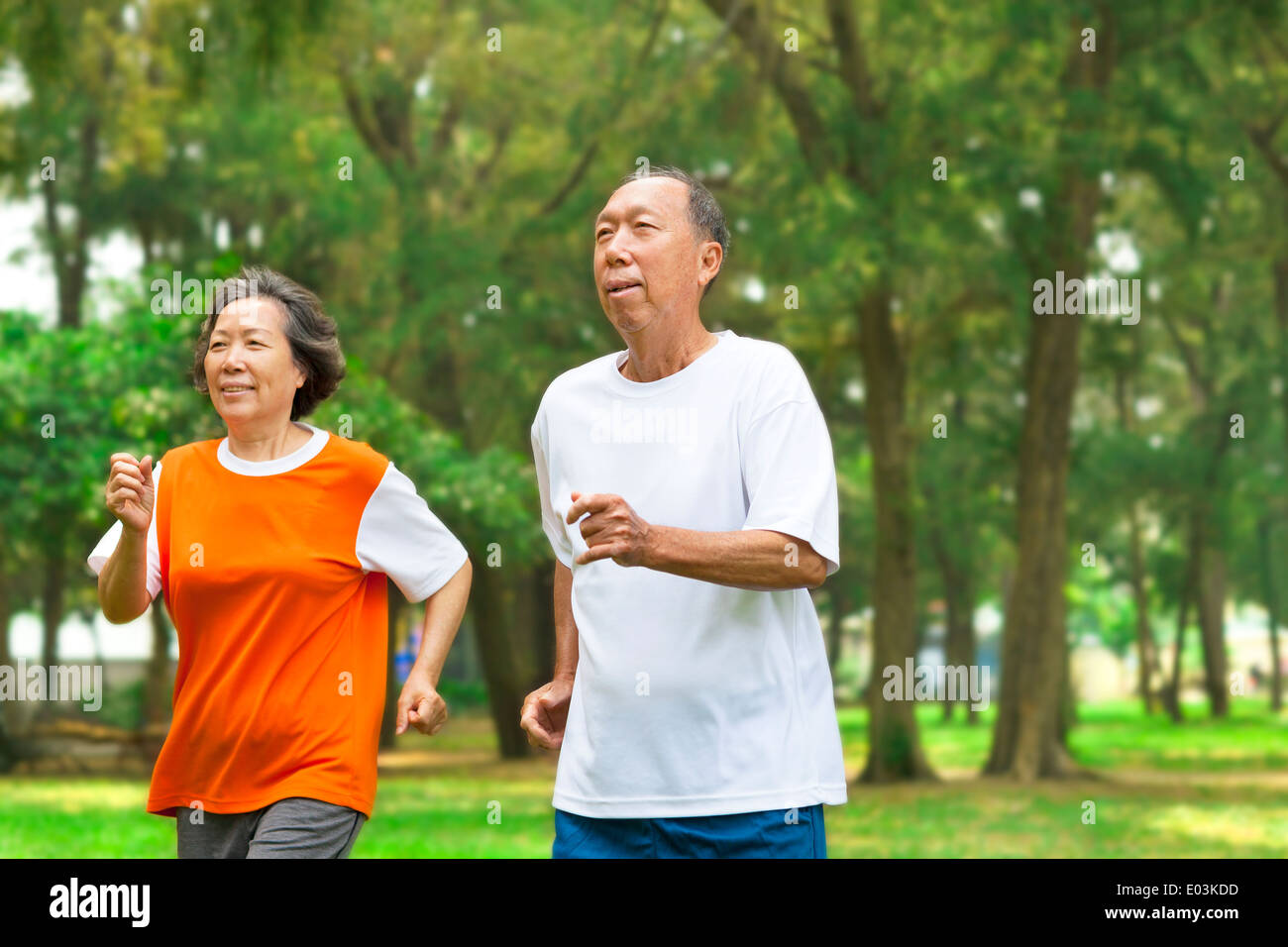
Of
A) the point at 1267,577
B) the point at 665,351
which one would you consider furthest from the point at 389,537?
the point at 1267,577

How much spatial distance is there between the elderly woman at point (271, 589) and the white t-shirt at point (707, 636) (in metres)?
0.47

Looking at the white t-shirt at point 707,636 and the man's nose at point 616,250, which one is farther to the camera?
the man's nose at point 616,250

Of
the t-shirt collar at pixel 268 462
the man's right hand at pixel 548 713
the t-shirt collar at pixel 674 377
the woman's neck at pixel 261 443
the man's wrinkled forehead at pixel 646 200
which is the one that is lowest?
the man's right hand at pixel 548 713

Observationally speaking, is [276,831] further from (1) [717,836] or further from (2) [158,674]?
(2) [158,674]

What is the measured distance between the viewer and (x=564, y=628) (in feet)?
11.7

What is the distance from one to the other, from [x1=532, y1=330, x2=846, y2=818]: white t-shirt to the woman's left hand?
0.34 metres

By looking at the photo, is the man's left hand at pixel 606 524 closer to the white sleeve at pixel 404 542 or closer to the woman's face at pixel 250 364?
the white sleeve at pixel 404 542

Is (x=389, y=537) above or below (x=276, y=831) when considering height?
above

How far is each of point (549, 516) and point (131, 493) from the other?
0.90 m

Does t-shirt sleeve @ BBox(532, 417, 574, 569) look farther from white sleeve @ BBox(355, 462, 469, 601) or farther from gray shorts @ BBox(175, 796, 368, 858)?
gray shorts @ BBox(175, 796, 368, 858)

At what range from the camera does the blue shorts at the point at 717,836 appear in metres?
3.08

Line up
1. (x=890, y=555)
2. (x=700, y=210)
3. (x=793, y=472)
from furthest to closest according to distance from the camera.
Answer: (x=890, y=555) → (x=700, y=210) → (x=793, y=472)

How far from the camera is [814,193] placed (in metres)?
15.5

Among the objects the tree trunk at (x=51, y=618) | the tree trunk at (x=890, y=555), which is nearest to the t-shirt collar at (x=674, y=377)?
the tree trunk at (x=890, y=555)
